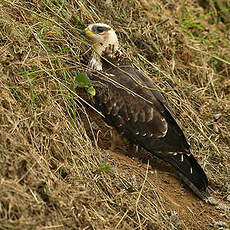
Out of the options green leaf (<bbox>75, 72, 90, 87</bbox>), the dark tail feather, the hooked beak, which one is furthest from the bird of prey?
the hooked beak

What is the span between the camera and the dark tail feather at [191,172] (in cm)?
389

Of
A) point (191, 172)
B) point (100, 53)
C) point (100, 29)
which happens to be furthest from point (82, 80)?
point (191, 172)

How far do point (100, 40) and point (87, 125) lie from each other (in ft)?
2.90

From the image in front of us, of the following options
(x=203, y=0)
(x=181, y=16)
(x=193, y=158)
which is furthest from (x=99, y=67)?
(x=203, y=0)

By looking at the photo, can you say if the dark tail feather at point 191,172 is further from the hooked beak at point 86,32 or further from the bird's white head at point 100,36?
the hooked beak at point 86,32

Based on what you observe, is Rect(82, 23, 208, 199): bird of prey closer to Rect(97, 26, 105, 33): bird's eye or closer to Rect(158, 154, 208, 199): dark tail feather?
Rect(158, 154, 208, 199): dark tail feather

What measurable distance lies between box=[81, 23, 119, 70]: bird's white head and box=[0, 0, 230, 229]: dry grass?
13 cm

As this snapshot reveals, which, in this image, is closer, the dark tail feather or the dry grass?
the dry grass

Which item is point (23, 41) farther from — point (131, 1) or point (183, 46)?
point (183, 46)

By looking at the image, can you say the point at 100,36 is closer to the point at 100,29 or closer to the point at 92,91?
the point at 100,29

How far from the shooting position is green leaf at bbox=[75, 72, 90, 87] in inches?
151

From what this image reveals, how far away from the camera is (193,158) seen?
3.97m

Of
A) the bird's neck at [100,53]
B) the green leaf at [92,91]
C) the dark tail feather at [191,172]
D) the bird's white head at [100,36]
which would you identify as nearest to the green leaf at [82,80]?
the green leaf at [92,91]

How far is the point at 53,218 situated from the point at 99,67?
1.82 meters
